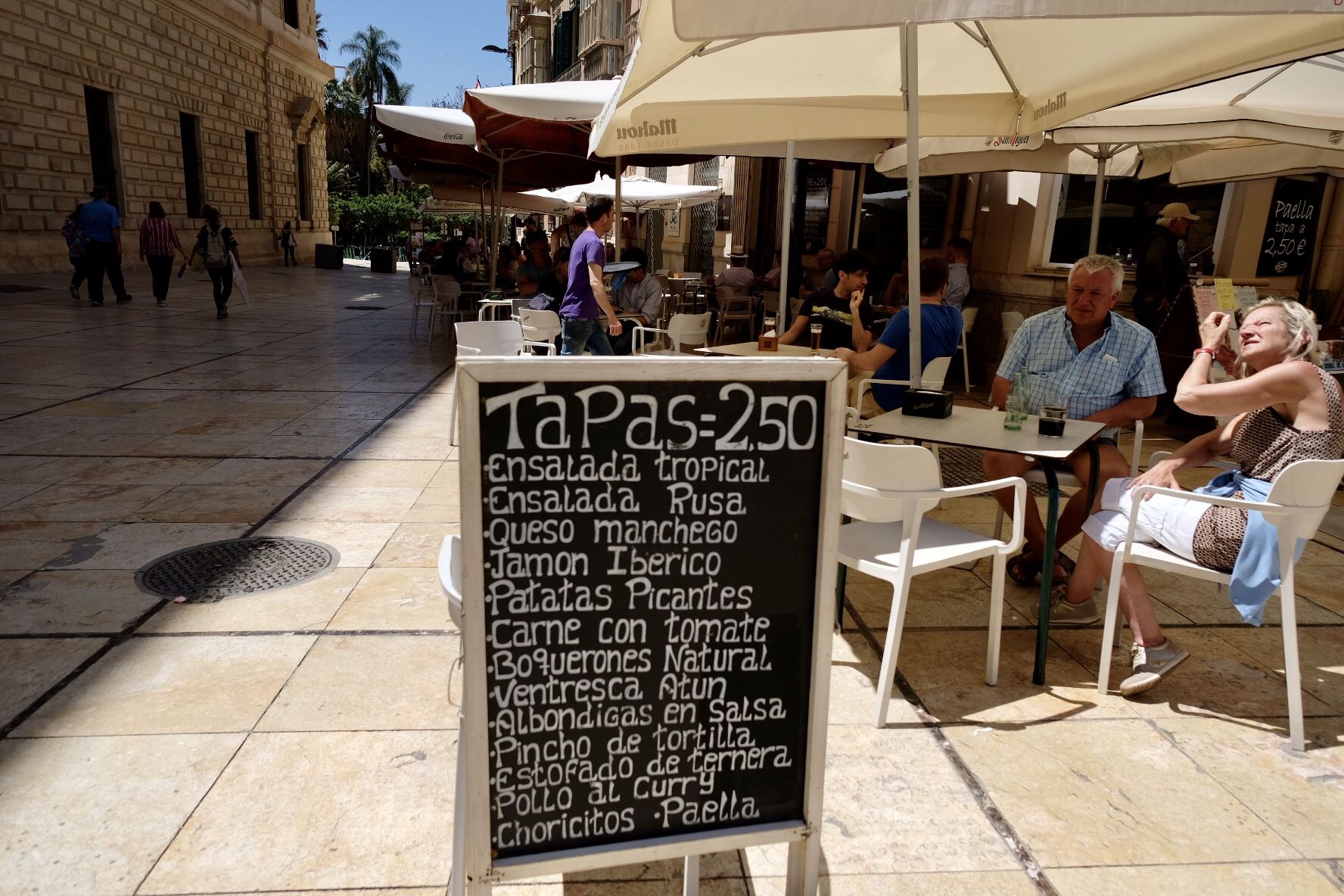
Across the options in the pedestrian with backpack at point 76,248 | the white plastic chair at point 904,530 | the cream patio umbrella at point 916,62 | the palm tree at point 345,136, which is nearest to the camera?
the cream patio umbrella at point 916,62

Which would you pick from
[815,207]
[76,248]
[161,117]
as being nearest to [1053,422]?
[815,207]

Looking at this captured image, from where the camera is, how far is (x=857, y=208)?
11.7m

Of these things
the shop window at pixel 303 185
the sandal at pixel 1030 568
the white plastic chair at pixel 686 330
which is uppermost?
the shop window at pixel 303 185

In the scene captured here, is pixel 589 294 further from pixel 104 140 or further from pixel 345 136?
pixel 345 136

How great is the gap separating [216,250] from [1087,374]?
13.7m

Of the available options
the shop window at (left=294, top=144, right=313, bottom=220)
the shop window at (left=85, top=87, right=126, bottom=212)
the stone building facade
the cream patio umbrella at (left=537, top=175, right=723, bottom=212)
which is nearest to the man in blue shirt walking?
the stone building facade

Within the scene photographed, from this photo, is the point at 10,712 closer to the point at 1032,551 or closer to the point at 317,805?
the point at 317,805

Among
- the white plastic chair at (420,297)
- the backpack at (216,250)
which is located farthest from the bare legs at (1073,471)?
the backpack at (216,250)

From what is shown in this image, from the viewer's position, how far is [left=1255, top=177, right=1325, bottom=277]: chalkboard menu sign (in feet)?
28.2

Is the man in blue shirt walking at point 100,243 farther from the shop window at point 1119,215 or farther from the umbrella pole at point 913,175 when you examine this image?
the umbrella pole at point 913,175

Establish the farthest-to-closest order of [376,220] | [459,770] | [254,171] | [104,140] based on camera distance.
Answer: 1. [376,220]
2. [254,171]
3. [104,140]
4. [459,770]

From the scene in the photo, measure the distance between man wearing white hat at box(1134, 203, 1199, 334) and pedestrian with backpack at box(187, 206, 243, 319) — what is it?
41.7 ft

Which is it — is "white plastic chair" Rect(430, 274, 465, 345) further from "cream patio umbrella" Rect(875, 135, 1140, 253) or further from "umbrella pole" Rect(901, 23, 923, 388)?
"umbrella pole" Rect(901, 23, 923, 388)

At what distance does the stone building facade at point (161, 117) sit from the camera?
1695cm
